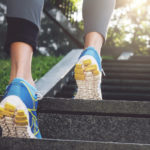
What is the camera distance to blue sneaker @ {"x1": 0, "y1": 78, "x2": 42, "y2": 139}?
1.26m

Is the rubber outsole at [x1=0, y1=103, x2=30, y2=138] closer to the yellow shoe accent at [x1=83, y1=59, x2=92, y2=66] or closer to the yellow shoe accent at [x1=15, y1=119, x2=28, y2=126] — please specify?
the yellow shoe accent at [x1=15, y1=119, x2=28, y2=126]

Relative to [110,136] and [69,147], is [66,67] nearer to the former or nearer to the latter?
[110,136]

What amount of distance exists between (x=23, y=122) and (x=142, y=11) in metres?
15.7

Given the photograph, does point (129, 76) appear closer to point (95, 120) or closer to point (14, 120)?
point (95, 120)

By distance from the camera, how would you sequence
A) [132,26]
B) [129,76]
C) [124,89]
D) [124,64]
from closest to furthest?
[124,89] → [129,76] → [124,64] → [132,26]

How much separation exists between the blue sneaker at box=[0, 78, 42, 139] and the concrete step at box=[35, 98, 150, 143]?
11.6 inches

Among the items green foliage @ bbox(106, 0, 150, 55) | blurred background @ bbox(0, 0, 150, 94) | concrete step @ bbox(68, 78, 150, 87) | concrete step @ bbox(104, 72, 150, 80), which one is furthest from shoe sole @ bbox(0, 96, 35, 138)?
green foliage @ bbox(106, 0, 150, 55)

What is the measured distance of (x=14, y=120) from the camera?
1267mm

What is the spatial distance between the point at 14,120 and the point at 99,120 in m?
0.58

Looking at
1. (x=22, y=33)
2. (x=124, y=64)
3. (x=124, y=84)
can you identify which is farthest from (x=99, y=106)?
(x=124, y=64)

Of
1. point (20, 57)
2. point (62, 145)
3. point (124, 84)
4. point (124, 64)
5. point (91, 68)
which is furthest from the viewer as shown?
point (124, 64)

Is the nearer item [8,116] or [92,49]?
[8,116]

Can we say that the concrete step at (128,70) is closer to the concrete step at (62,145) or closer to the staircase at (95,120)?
the staircase at (95,120)

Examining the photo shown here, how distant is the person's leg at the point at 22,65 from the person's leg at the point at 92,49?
27cm
